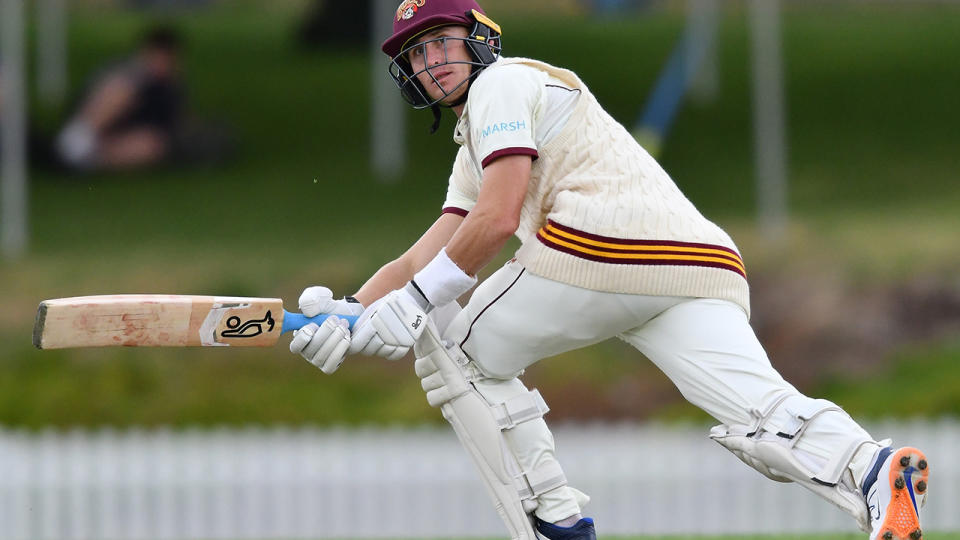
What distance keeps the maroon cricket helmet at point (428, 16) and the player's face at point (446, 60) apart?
Result: 29 mm

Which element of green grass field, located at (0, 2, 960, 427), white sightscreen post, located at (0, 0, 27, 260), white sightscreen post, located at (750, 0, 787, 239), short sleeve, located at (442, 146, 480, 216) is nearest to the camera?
short sleeve, located at (442, 146, 480, 216)

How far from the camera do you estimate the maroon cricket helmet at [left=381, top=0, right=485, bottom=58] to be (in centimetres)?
434

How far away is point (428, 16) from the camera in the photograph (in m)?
4.33

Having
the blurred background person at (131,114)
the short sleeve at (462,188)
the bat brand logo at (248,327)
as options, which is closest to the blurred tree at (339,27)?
the blurred background person at (131,114)

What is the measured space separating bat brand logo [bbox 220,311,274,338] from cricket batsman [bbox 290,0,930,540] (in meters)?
0.10

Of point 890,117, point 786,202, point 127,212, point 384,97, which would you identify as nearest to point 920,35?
point 890,117

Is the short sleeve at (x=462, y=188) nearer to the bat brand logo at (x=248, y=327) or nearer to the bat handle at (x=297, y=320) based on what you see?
the bat handle at (x=297, y=320)

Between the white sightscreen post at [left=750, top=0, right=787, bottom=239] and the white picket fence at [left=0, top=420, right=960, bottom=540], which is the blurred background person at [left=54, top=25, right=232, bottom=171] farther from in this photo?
the white picket fence at [left=0, top=420, right=960, bottom=540]

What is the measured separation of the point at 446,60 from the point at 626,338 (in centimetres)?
89

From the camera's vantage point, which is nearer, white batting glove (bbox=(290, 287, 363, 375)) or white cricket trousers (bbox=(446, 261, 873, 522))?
white cricket trousers (bbox=(446, 261, 873, 522))

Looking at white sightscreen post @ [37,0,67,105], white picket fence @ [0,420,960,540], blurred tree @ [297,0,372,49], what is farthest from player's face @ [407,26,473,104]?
blurred tree @ [297,0,372,49]

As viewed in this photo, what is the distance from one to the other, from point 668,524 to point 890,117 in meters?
9.56

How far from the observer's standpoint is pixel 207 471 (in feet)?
30.5

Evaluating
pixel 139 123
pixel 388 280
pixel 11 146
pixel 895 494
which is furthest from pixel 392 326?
pixel 139 123
